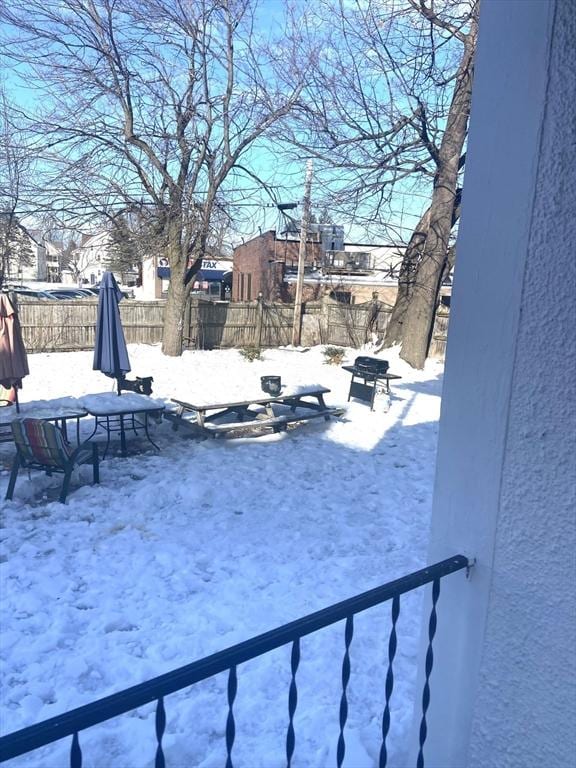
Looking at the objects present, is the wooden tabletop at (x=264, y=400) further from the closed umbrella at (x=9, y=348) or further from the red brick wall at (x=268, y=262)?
the red brick wall at (x=268, y=262)

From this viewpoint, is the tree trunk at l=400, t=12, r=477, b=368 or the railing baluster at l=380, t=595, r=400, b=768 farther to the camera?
the tree trunk at l=400, t=12, r=477, b=368

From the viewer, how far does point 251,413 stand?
930 centimetres

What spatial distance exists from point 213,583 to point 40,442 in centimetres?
258

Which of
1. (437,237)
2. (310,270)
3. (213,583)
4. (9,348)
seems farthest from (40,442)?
(310,270)

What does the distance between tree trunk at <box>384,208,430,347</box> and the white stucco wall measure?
44.8 feet

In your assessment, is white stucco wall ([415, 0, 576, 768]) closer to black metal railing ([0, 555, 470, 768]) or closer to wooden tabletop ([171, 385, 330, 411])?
black metal railing ([0, 555, 470, 768])

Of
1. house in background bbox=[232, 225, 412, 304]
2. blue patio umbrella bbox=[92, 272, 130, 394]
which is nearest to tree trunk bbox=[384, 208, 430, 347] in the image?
house in background bbox=[232, 225, 412, 304]

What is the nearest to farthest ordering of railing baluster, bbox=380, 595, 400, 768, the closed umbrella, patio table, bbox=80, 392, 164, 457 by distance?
railing baluster, bbox=380, 595, 400, 768, patio table, bbox=80, 392, 164, 457, the closed umbrella

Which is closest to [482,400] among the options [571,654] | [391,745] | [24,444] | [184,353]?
[571,654]

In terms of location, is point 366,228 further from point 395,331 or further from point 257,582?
point 257,582

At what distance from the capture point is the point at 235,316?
18047mm

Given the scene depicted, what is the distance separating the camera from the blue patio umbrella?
8.88 m

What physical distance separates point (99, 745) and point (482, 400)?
252 cm

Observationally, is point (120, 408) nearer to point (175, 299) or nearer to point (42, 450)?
point (42, 450)
